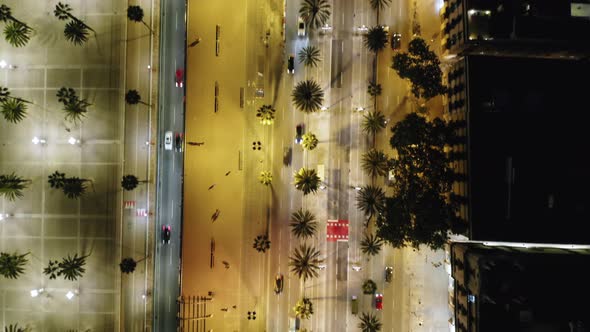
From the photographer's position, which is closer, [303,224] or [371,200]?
[371,200]

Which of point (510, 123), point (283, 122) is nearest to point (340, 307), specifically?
point (283, 122)

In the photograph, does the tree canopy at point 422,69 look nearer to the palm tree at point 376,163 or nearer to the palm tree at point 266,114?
the palm tree at point 376,163

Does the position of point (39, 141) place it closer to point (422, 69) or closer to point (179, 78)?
point (179, 78)

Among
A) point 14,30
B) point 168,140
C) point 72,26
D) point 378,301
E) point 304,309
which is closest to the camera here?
point 72,26

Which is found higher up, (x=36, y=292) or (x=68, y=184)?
(x=68, y=184)

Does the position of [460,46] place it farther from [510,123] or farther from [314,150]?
[314,150]

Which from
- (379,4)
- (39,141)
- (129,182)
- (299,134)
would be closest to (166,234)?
(129,182)
